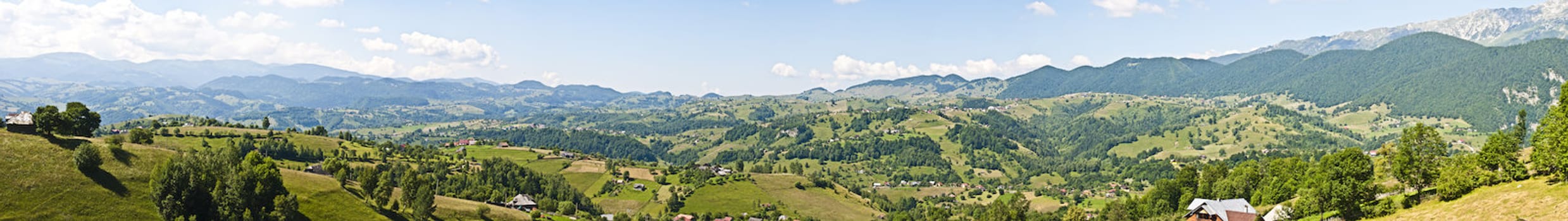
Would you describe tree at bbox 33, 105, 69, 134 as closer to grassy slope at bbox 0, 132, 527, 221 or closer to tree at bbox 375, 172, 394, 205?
grassy slope at bbox 0, 132, 527, 221

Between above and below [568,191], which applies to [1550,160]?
above

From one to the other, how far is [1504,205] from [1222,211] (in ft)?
97.9

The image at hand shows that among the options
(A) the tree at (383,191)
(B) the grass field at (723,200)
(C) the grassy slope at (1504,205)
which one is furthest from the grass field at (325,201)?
(C) the grassy slope at (1504,205)

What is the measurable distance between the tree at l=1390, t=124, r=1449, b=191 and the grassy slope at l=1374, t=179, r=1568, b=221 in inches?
267

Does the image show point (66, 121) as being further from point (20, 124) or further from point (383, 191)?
point (383, 191)

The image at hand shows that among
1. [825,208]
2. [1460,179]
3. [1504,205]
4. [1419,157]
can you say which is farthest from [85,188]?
[825,208]

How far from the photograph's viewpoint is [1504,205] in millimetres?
48688

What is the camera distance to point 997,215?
88.4m

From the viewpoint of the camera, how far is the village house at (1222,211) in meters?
77.7

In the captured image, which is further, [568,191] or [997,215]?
[568,191]

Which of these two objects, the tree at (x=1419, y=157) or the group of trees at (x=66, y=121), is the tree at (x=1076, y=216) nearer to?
the tree at (x=1419, y=157)

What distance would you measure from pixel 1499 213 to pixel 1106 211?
50626 mm

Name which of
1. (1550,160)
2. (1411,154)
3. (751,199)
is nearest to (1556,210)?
(1550,160)

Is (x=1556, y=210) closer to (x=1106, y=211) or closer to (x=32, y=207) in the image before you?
(x=1106, y=211)
